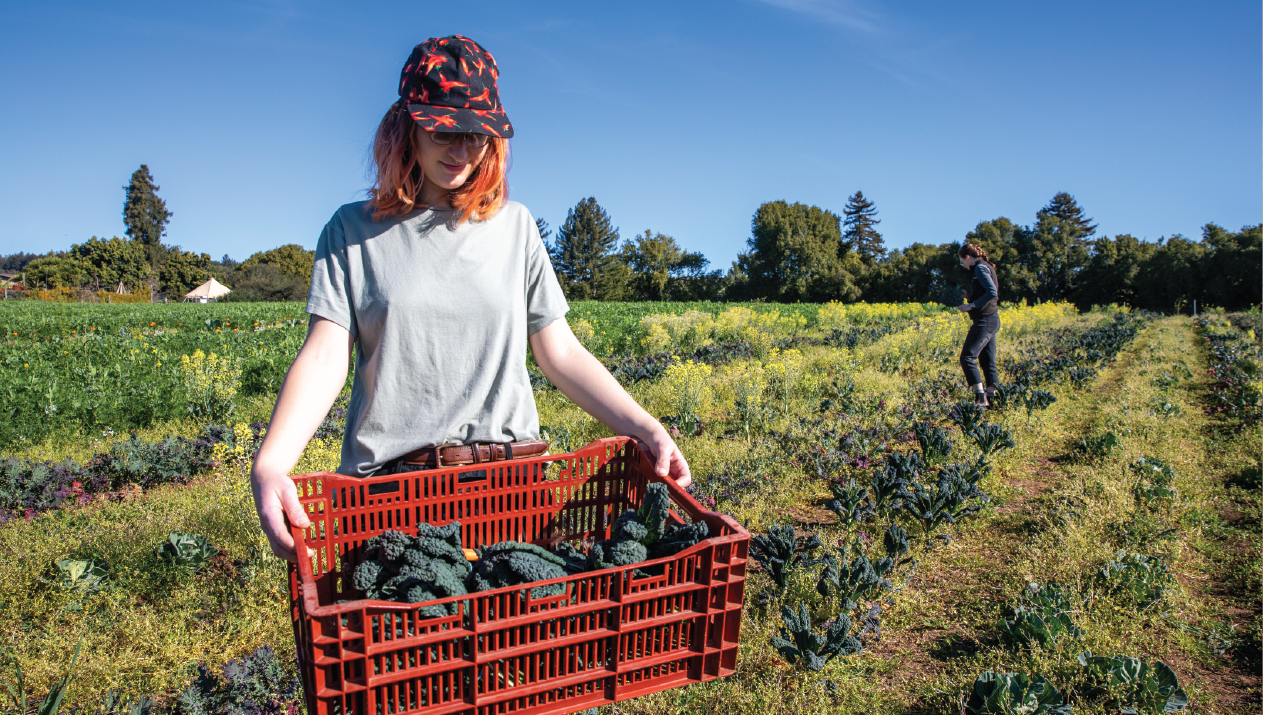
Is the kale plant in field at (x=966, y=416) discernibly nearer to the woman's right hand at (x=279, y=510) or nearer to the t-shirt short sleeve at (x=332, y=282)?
the t-shirt short sleeve at (x=332, y=282)

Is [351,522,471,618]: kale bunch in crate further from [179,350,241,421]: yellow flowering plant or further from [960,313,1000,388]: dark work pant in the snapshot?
[960,313,1000,388]: dark work pant

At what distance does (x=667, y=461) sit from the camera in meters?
1.64

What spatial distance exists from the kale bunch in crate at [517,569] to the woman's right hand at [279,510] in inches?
13.7

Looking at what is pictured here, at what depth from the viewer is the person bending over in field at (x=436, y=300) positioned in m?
1.57

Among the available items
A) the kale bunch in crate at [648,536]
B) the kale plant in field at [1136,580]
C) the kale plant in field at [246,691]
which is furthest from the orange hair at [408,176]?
the kale plant in field at [1136,580]

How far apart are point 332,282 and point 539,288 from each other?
553 millimetres

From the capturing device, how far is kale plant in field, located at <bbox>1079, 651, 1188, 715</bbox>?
242 centimetres

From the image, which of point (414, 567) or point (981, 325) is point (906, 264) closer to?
point (981, 325)

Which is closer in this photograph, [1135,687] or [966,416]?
[1135,687]

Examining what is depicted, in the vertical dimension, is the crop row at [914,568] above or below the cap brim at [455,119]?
below

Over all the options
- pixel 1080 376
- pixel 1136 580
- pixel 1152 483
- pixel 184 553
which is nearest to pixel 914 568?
pixel 1136 580

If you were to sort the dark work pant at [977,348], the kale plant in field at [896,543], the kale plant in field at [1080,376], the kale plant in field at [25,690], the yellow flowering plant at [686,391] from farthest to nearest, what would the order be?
the kale plant in field at [1080,376] → the dark work pant at [977,348] → the yellow flowering plant at [686,391] → the kale plant in field at [896,543] → the kale plant in field at [25,690]

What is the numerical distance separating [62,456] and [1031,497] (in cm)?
845

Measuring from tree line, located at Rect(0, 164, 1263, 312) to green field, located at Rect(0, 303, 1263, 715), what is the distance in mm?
36263
